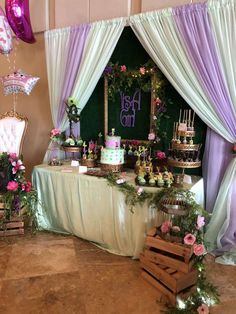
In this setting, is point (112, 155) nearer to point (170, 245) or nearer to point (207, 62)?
point (170, 245)

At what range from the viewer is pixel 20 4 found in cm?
321

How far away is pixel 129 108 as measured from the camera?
10.6ft

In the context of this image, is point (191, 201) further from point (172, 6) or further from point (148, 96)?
point (172, 6)

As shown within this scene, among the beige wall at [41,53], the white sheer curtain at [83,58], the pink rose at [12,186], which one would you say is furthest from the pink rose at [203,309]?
the beige wall at [41,53]

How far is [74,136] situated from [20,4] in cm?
155

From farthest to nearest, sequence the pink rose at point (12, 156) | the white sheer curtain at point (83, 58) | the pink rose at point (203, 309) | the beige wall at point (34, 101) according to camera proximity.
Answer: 1. the beige wall at point (34, 101)
2. the pink rose at point (12, 156)
3. the white sheer curtain at point (83, 58)
4. the pink rose at point (203, 309)

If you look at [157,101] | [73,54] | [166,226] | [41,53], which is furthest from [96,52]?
[166,226]

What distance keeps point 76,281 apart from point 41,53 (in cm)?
285

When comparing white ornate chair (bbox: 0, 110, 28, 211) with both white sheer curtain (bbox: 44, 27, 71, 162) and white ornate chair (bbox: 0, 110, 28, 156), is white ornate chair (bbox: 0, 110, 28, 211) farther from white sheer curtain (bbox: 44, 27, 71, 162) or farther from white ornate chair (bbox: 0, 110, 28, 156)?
white sheer curtain (bbox: 44, 27, 71, 162)

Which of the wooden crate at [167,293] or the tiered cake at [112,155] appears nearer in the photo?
the wooden crate at [167,293]

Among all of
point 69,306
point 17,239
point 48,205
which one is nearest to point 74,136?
point 48,205

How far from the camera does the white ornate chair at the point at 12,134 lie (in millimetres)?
3404

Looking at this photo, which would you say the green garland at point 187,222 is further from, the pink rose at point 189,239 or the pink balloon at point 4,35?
the pink balloon at point 4,35

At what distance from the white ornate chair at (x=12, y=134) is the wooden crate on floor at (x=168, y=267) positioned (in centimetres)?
194
